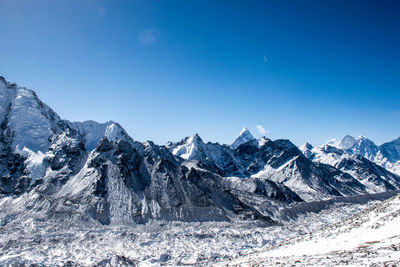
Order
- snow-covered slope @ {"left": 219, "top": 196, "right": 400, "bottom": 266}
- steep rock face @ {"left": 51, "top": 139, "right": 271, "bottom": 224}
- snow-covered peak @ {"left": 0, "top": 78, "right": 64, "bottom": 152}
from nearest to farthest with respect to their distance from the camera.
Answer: snow-covered slope @ {"left": 219, "top": 196, "right": 400, "bottom": 266}, steep rock face @ {"left": 51, "top": 139, "right": 271, "bottom": 224}, snow-covered peak @ {"left": 0, "top": 78, "right": 64, "bottom": 152}

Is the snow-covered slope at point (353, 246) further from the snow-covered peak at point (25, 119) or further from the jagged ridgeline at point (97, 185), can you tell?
the snow-covered peak at point (25, 119)

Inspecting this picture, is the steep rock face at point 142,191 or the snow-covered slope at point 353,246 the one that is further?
the steep rock face at point 142,191

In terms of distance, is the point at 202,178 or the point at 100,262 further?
the point at 202,178

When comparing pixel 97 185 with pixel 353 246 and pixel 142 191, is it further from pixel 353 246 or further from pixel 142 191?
pixel 353 246

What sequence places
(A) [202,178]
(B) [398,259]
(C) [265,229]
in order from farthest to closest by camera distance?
(A) [202,178], (C) [265,229], (B) [398,259]

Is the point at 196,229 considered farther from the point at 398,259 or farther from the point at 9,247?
the point at 398,259

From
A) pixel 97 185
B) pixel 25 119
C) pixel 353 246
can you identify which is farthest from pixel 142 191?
pixel 353 246

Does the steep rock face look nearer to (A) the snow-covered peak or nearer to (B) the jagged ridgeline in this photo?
(B) the jagged ridgeline

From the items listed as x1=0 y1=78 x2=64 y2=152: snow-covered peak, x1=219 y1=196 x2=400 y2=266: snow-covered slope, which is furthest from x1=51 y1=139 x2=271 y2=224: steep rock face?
x1=219 y1=196 x2=400 y2=266: snow-covered slope

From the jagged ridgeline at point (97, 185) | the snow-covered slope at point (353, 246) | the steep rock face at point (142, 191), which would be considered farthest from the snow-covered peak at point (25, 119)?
the snow-covered slope at point (353, 246)

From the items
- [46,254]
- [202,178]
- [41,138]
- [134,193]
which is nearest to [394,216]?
[46,254]

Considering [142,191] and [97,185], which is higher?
[97,185]
